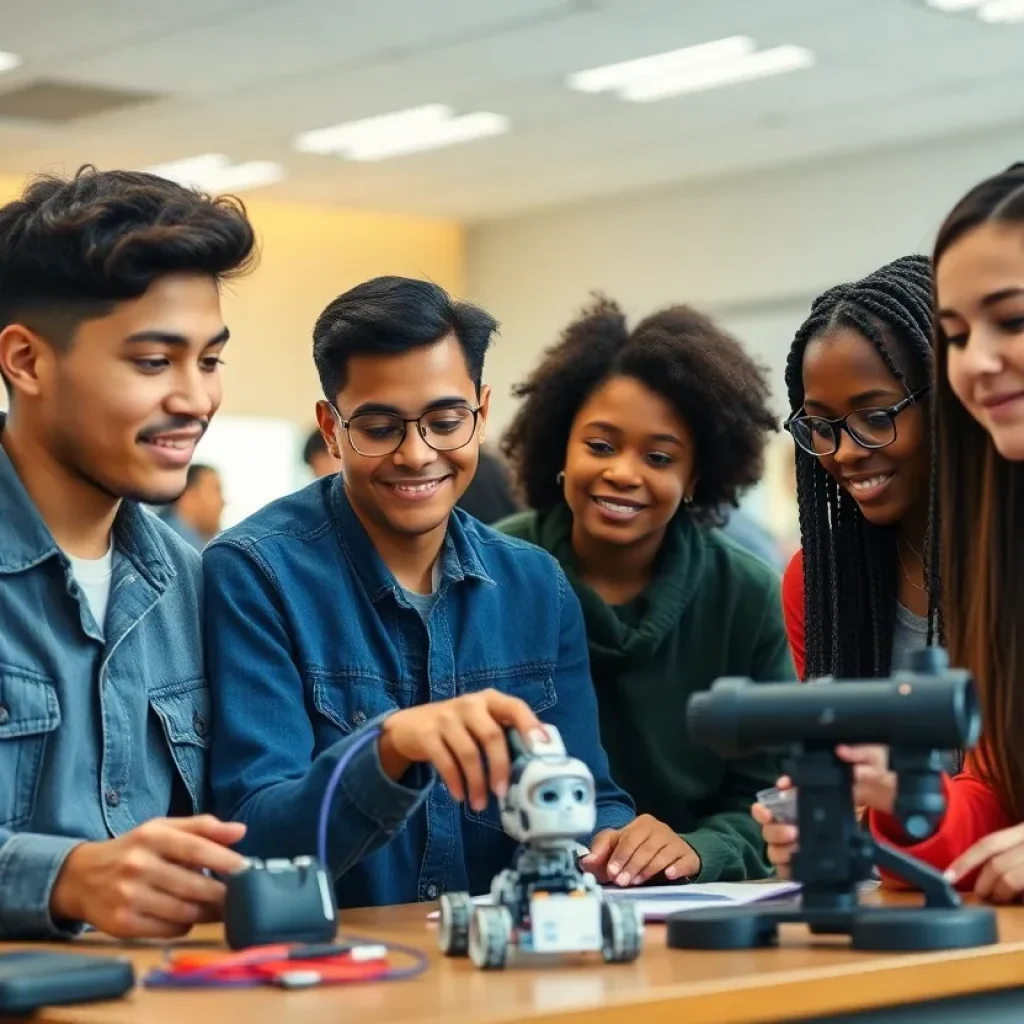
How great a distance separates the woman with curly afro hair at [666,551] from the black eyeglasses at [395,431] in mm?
485

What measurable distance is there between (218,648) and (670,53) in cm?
612

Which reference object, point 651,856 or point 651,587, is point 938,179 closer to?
point 651,587

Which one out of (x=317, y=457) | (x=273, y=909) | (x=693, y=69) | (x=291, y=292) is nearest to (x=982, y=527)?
(x=273, y=909)

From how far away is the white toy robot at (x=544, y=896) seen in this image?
1.56 metres

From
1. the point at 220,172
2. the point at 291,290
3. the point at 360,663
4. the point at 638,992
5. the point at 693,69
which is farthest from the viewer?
the point at 291,290

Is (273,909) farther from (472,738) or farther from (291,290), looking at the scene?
(291,290)

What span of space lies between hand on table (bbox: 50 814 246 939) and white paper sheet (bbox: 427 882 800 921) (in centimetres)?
23

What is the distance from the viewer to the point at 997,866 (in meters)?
1.87

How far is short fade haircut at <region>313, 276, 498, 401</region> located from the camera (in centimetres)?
236

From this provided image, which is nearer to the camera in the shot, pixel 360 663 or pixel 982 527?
pixel 982 527

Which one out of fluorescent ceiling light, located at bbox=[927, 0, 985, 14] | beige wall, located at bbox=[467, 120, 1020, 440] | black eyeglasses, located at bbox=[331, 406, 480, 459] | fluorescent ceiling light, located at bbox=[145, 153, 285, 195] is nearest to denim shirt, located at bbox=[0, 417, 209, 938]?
black eyeglasses, located at bbox=[331, 406, 480, 459]

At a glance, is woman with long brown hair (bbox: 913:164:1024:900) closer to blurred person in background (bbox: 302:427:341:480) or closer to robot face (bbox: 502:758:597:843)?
robot face (bbox: 502:758:597:843)

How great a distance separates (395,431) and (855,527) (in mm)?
650

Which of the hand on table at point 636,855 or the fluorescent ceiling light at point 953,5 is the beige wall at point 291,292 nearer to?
the fluorescent ceiling light at point 953,5
